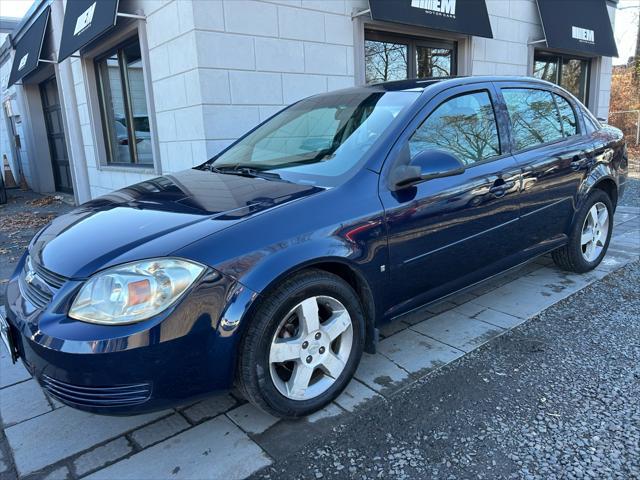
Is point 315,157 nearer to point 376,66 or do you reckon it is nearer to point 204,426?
point 204,426

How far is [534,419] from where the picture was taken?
2.32 meters

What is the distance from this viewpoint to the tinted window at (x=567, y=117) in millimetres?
3889

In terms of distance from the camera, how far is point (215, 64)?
5.22m

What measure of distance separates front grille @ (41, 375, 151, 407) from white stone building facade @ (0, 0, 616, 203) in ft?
12.4

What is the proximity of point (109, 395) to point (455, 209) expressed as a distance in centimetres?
204

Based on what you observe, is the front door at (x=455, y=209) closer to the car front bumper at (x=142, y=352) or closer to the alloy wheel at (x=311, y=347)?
the alloy wheel at (x=311, y=347)

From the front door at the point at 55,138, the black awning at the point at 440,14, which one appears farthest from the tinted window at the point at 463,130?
the front door at the point at 55,138

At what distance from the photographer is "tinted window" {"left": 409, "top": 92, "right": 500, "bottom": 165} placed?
283 cm

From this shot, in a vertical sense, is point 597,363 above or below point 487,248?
below

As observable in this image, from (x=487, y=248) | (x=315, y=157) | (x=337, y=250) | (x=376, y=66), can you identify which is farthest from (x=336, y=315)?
(x=376, y=66)

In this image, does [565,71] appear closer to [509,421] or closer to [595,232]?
[595,232]

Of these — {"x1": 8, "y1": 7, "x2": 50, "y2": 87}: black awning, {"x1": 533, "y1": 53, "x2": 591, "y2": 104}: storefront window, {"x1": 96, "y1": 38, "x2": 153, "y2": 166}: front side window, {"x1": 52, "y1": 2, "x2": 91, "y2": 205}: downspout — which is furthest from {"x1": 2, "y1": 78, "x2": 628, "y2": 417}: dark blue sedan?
{"x1": 533, "y1": 53, "x2": 591, "y2": 104}: storefront window

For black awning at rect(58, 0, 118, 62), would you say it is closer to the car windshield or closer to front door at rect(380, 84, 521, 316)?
the car windshield

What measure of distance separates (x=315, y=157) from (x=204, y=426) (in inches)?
61.7
